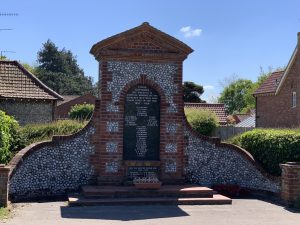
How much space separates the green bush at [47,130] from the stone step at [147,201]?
4090 mm

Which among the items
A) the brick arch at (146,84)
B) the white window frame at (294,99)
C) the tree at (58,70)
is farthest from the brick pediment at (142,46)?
the tree at (58,70)

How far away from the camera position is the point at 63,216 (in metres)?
11.2

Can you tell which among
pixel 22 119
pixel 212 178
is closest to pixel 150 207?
pixel 212 178

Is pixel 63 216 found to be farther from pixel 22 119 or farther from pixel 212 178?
pixel 22 119

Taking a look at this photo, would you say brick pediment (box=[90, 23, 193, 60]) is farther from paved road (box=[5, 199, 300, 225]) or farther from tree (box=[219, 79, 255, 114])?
tree (box=[219, 79, 255, 114])

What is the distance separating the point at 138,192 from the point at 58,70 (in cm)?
7129

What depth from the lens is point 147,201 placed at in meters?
13.0

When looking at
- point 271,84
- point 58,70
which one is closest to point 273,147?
point 271,84

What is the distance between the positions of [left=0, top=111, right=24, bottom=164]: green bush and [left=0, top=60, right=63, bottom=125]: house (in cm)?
891

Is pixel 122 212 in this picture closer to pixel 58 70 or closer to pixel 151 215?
pixel 151 215

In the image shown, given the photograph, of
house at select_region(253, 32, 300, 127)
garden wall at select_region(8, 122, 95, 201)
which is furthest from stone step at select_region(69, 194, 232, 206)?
house at select_region(253, 32, 300, 127)

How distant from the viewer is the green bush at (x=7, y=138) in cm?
1362

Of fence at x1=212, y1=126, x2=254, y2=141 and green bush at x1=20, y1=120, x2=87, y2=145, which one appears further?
fence at x1=212, y1=126, x2=254, y2=141

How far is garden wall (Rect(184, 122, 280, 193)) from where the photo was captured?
15453mm
